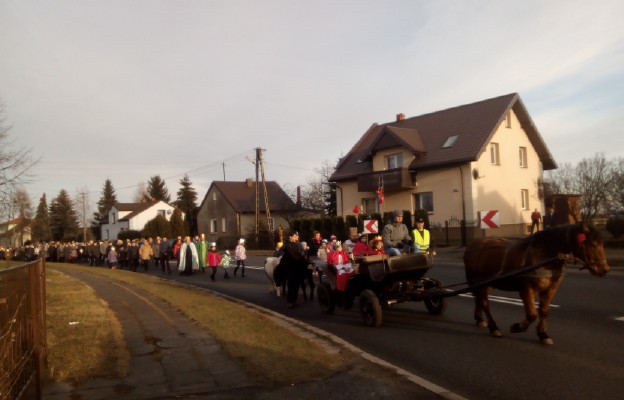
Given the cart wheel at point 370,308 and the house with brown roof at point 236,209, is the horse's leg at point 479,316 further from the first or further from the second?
the house with brown roof at point 236,209

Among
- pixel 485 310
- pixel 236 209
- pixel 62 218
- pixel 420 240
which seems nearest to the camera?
pixel 485 310

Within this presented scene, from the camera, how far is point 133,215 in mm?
81375

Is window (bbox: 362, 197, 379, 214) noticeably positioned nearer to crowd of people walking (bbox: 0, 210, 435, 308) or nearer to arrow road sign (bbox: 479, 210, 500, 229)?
crowd of people walking (bbox: 0, 210, 435, 308)

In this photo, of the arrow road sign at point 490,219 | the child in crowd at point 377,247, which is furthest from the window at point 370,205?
the child in crowd at point 377,247

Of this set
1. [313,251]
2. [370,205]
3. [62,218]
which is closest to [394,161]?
[370,205]

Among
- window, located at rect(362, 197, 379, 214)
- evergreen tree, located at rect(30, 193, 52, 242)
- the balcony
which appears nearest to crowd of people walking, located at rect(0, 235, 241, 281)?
the balcony

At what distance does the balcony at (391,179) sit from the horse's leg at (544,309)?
2830 centimetres

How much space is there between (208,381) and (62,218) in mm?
Result: 97851

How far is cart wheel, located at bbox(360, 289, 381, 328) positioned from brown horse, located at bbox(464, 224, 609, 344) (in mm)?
1837

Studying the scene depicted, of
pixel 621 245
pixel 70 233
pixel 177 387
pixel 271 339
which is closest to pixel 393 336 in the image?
pixel 271 339

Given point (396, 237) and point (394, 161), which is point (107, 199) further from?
point (396, 237)

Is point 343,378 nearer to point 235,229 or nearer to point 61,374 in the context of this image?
point 61,374

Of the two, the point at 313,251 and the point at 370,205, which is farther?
the point at 370,205

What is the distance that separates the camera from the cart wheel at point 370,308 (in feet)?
31.1
